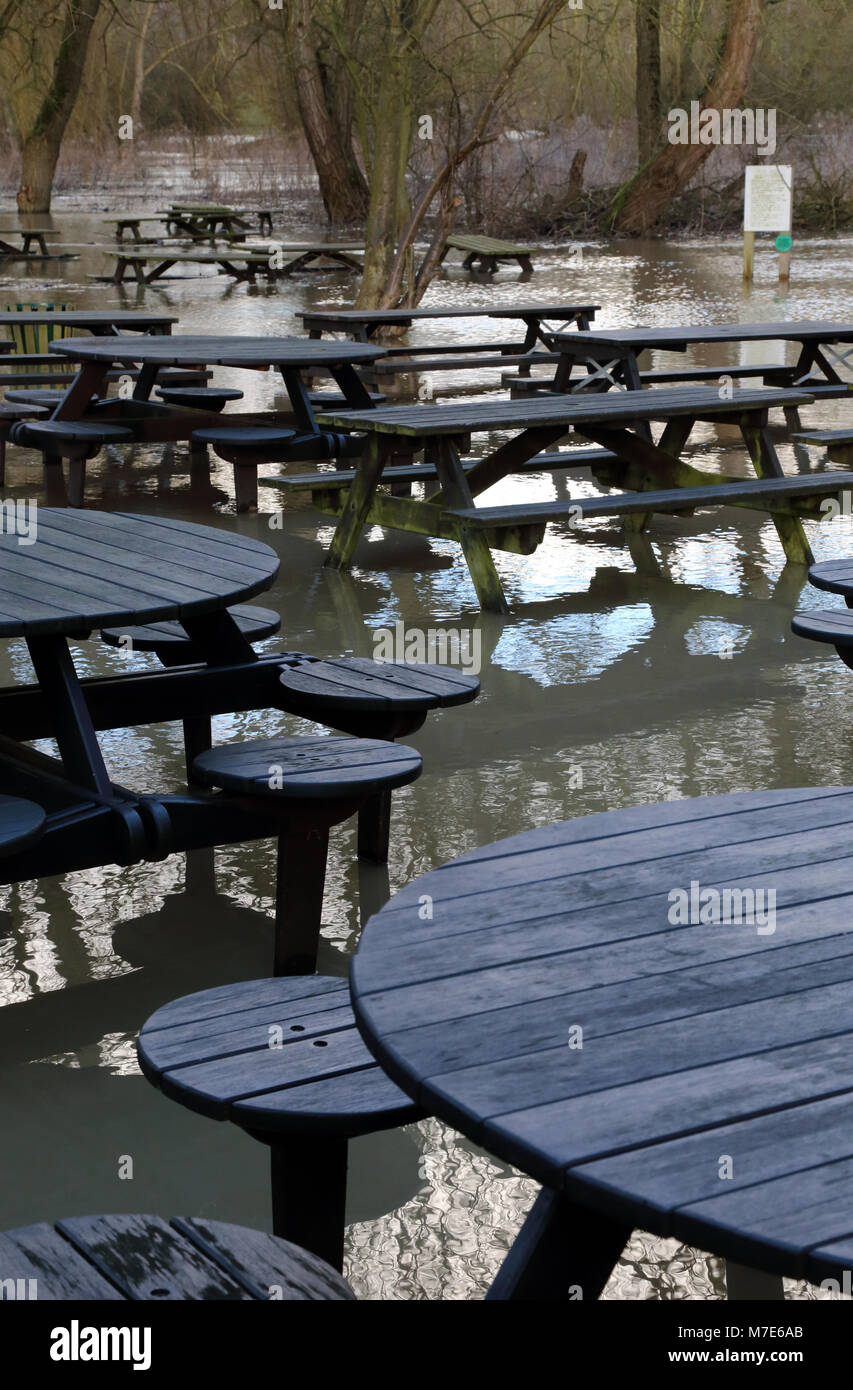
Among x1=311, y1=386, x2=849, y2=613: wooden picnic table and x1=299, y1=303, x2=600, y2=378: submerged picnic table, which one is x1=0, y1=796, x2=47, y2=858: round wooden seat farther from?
x1=299, y1=303, x2=600, y2=378: submerged picnic table

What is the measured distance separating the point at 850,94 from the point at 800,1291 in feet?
87.8

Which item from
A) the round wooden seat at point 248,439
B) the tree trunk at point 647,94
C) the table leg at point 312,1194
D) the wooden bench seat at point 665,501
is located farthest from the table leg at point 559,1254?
the tree trunk at point 647,94

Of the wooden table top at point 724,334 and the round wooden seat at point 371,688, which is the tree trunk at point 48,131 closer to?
the wooden table top at point 724,334

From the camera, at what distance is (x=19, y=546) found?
335cm

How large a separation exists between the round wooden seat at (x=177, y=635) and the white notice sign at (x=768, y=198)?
45.0 ft

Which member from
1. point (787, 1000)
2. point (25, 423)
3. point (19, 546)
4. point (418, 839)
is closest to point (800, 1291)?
point (787, 1000)

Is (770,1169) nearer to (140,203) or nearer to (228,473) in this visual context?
(228,473)

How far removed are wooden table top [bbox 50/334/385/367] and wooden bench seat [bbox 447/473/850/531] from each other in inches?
49.8

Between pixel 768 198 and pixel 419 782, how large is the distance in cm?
1393

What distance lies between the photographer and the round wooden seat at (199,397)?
764 cm

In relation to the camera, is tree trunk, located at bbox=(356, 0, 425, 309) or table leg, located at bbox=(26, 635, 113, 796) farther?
tree trunk, located at bbox=(356, 0, 425, 309)

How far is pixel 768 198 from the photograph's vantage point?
16.4 meters

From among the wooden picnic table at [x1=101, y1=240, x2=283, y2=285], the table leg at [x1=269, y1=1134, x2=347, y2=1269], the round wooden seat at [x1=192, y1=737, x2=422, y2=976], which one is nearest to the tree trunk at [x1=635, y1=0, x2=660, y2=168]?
the wooden picnic table at [x1=101, y1=240, x2=283, y2=285]

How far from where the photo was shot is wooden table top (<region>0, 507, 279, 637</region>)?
9.07 feet
